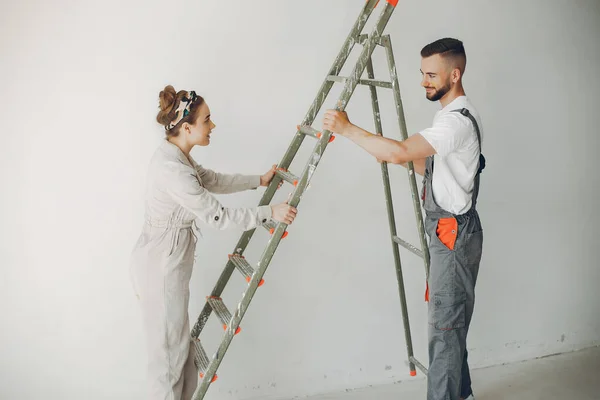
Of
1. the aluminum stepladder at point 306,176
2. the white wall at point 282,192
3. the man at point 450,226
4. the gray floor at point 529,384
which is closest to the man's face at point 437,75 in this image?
the man at point 450,226

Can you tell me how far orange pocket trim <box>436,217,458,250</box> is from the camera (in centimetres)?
242

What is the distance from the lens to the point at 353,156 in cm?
316

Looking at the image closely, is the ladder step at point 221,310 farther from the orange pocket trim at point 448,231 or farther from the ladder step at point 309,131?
the orange pocket trim at point 448,231

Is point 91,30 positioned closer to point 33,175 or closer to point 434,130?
point 33,175

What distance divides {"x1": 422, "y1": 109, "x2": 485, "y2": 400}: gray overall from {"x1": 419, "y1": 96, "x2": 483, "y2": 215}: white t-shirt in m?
0.04

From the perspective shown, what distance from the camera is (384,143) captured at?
2.20 metres

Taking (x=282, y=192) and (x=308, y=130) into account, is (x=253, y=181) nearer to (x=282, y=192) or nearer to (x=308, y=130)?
(x=282, y=192)

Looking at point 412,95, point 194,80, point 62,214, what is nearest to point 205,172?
point 194,80

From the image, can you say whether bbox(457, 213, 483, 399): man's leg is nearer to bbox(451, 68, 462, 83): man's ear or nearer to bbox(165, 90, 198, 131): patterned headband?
bbox(451, 68, 462, 83): man's ear

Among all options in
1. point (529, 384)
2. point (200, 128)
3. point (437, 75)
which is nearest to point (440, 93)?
point (437, 75)

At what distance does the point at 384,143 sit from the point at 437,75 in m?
0.49

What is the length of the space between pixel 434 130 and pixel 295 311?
1.45 m

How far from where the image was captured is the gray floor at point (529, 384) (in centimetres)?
327

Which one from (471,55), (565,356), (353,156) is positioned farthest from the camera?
(565,356)
